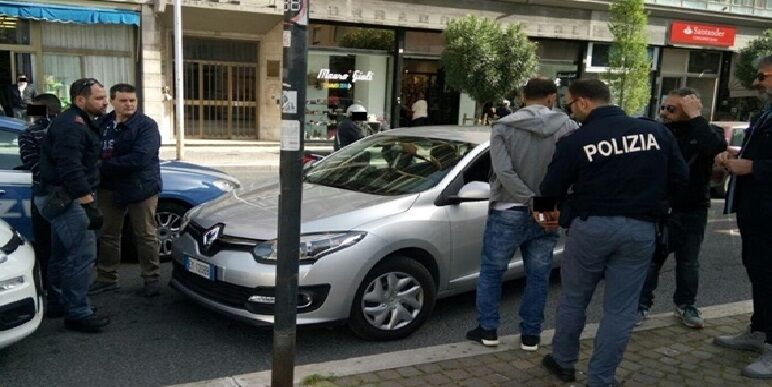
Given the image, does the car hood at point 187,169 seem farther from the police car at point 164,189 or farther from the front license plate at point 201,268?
the front license plate at point 201,268

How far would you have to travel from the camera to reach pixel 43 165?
4438mm

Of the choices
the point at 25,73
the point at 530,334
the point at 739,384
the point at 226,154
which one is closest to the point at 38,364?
the point at 530,334

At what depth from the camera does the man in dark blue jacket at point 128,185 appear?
5137mm

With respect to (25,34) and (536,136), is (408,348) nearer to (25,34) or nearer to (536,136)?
(536,136)

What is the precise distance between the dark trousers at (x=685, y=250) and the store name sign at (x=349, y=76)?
52.1ft

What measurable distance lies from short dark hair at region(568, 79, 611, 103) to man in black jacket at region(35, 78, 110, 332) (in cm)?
323

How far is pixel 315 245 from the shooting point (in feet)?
13.6

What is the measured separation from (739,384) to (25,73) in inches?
671

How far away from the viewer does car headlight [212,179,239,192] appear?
21.3 feet

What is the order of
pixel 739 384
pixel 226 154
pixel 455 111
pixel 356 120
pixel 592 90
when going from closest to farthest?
1. pixel 592 90
2. pixel 739 384
3. pixel 356 120
4. pixel 226 154
5. pixel 455 111

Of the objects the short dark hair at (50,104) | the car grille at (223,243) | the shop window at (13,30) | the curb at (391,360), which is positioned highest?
the shop window at (13,30)

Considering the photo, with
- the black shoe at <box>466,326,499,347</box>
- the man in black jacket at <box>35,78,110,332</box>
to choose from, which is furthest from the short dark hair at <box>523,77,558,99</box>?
the man in black jacket at <box>35,78,110,332</box>

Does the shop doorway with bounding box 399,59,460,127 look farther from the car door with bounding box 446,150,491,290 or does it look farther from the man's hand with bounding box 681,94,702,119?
the man's hand with bounding box 681,94,702,119

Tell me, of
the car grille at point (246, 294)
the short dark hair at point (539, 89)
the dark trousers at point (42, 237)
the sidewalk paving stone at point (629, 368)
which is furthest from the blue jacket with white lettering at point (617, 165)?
the dark trousers at point (42, 237)
